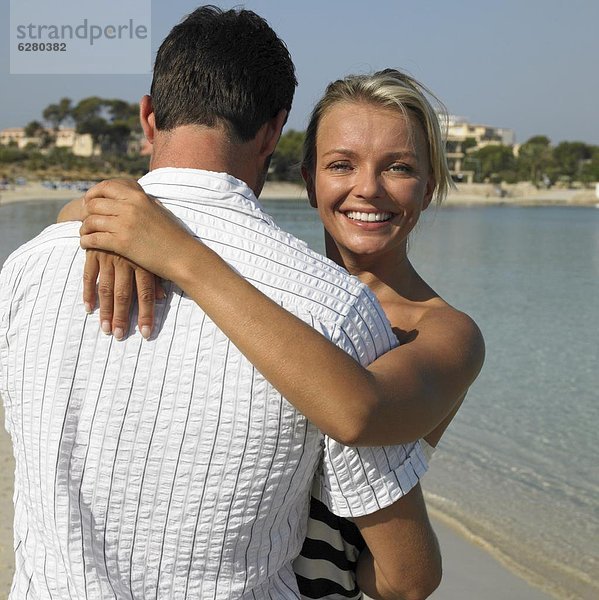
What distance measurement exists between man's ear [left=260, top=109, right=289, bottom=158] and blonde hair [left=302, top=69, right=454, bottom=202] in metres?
0.78

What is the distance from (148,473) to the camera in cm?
126

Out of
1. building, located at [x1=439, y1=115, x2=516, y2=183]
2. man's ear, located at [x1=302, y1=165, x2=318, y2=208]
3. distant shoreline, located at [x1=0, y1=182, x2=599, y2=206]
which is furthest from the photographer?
distant shoreline, located at [x1=0, y1=182, x2=599, y2=206]

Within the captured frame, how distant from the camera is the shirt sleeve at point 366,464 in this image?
1.27 meters

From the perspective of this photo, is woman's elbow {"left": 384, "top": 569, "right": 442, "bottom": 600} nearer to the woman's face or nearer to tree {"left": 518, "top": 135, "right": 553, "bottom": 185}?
the woman's face

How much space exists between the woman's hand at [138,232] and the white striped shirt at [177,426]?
0.14 ft

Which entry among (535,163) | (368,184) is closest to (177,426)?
(368,184)

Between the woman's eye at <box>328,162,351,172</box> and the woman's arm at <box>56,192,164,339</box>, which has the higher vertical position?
the woman's eye at <box>328,162,351,172</box>

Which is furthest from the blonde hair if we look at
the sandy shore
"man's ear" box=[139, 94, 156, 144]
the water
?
the sandy shore

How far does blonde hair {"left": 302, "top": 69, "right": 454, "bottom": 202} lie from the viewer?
216cm

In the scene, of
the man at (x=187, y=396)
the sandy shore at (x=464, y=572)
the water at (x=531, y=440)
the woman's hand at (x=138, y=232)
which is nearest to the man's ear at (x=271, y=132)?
the man at (x=187, y=396)

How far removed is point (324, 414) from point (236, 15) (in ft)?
2.30

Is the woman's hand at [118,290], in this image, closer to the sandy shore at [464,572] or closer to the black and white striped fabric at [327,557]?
the black and white striped fabric at [327,557]

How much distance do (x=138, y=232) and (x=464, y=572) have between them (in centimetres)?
391

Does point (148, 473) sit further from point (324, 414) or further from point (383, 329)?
point (383, 329)
